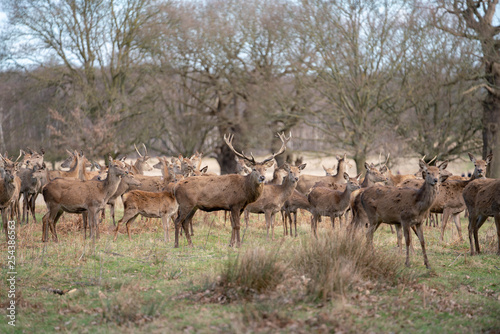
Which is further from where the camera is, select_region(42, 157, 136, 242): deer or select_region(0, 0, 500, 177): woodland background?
select_region(0, 0, 500, 177): woodland background

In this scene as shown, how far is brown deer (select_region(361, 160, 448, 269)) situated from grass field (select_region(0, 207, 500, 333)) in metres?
0.63

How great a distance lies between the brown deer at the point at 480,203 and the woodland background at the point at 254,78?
947 cm

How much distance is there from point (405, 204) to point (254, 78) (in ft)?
60.9

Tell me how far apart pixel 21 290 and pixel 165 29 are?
20.9m

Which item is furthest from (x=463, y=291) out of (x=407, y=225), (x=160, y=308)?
(x=160, y=308)

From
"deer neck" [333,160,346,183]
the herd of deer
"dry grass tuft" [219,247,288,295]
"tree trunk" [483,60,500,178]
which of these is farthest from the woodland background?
"dry grass tuft" [219,247,288,295]

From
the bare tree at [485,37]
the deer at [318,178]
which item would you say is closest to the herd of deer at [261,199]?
the deer at [318,178]

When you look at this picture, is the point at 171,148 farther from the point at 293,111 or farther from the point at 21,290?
the point at 21,290

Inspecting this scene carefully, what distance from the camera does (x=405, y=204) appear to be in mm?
8953

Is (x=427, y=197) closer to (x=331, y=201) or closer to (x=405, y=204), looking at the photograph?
(x=405, y=204)

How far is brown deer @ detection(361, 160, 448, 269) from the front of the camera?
8734 mm

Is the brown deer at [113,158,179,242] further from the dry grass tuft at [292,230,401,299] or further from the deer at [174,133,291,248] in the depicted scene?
the dry grass tuft at [292,230,401,299]

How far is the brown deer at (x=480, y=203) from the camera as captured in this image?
973cm

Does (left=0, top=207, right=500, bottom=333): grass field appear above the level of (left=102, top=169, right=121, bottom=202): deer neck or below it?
below
